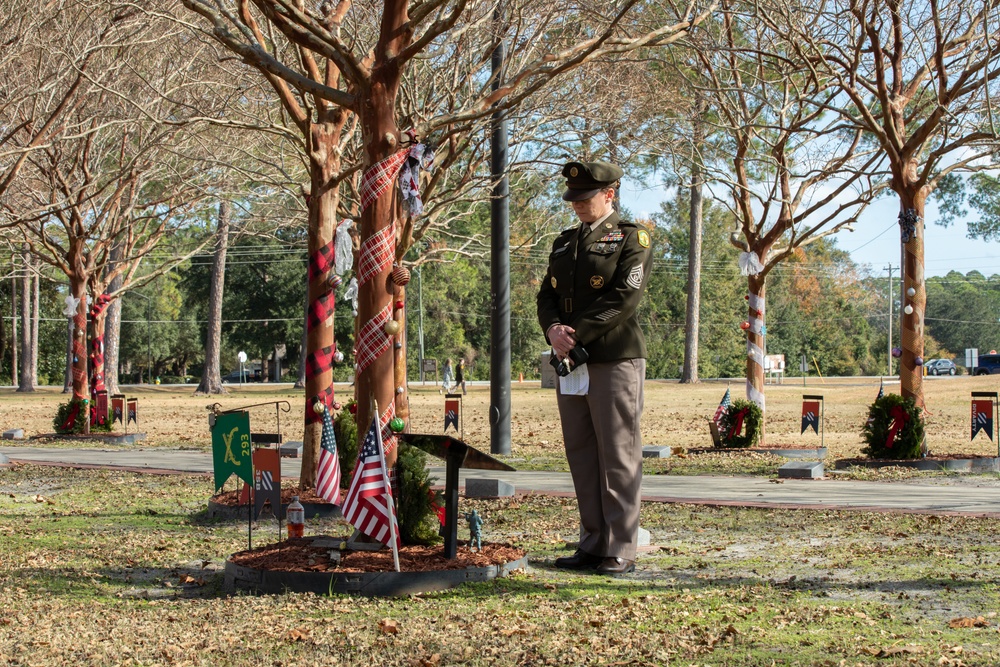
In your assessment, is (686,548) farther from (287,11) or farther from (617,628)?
(287,11)

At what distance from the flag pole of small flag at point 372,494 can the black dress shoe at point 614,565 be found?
4.29 feet

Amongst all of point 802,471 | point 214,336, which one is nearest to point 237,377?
point 214,336

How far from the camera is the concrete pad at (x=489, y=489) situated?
39.1 feet

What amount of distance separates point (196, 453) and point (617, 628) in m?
15.4

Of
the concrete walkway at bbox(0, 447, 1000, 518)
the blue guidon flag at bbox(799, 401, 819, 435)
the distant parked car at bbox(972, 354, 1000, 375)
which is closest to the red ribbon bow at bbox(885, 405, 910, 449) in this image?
the concrete walkway at bbox(0, 447, 1000, 518)

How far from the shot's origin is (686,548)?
8.58 m

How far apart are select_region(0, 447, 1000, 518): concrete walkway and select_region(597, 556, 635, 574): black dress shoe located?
2175 millimetres

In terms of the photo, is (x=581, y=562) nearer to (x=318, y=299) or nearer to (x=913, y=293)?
(x=318, y=299)

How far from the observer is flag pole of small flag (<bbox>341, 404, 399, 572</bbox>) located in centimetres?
691

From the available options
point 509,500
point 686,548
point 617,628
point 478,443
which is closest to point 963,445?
point 478,443

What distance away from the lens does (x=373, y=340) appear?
24.6ft

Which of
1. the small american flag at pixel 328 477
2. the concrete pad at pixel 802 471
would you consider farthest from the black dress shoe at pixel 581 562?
the concrete pad at pixel 802 471

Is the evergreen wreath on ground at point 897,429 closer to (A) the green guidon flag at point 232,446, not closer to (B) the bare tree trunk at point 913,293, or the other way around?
(B) the bare tree trunk at point 913,293

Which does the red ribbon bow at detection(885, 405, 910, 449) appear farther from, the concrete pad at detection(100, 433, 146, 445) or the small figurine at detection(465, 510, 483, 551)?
the concrete pad at detection(100, 433, 146, 445)
